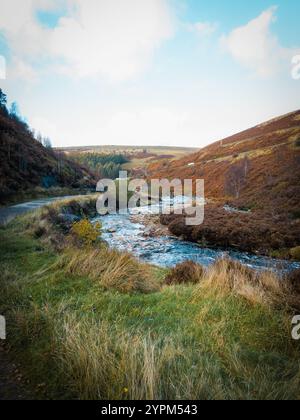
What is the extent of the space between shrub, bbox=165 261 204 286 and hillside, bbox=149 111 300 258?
9413mm

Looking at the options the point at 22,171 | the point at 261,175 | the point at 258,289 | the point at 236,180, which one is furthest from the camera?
the point at 236,180

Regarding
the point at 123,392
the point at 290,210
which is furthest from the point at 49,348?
the point at 290,210

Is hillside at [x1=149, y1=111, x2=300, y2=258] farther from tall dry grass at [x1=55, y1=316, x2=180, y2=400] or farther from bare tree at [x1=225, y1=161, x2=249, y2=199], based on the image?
tall dry grass at [x1=55, y1=316, x2=180, y2=400]

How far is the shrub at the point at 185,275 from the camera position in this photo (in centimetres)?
787

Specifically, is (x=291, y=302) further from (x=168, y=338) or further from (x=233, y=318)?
(x=168, y=338)

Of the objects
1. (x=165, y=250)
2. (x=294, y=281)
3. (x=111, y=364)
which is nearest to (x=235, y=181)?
(x=165, y=250)

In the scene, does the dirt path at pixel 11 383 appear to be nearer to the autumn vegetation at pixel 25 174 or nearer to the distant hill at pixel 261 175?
the autumn vegetation at pixel 25 174

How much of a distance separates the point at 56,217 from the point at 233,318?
15.0 meters

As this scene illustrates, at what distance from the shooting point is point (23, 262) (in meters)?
7.95

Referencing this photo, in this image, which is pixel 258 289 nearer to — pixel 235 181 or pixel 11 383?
pixel 11 383

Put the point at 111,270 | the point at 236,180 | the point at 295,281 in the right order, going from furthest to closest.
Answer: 1. the point at 236,180
2. the point at 111,270
3. the point at 295,281

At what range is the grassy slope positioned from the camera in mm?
3205

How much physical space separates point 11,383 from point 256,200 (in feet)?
112

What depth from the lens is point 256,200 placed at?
1325 inches
